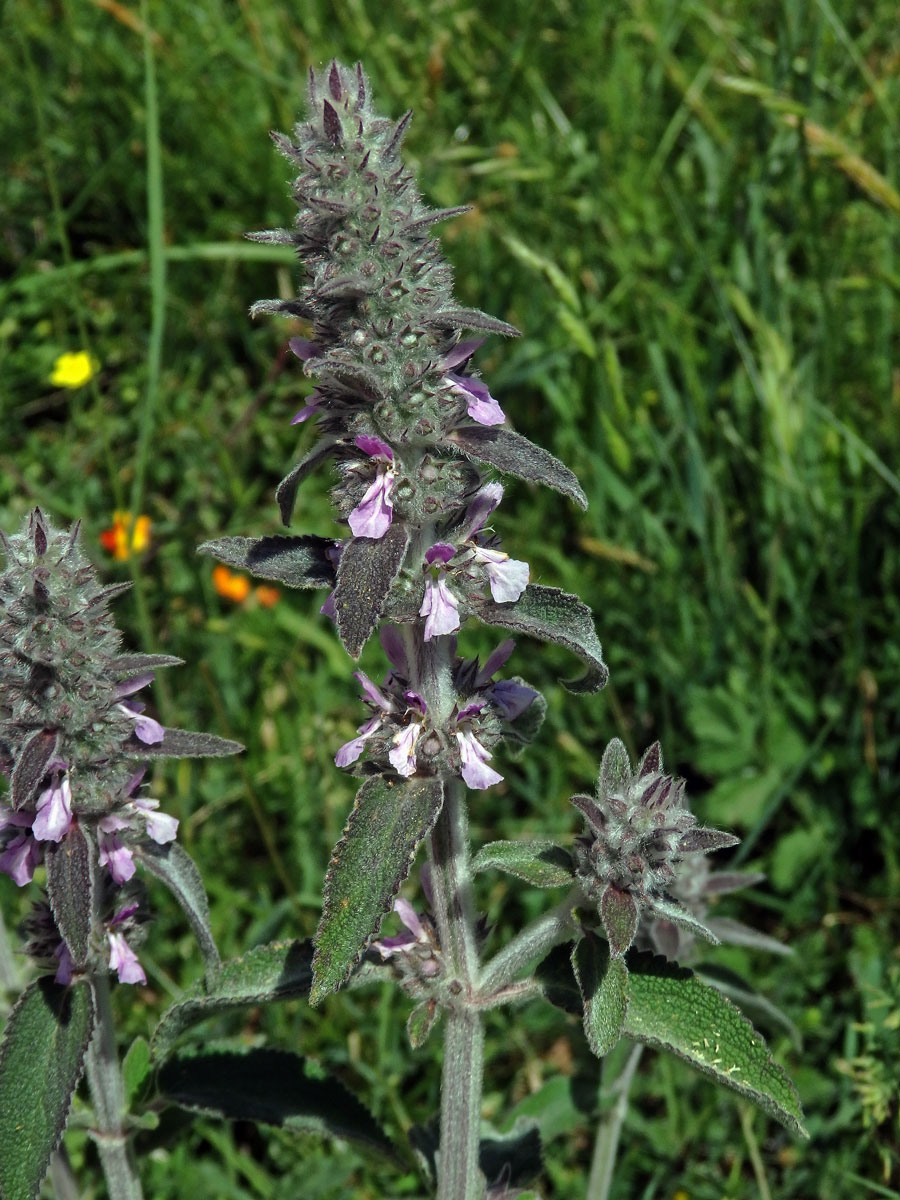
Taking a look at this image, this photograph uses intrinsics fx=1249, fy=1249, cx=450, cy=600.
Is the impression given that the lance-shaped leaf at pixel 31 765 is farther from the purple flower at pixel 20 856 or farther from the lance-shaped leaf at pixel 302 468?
the lance-shaped leaf at pixel 302 468

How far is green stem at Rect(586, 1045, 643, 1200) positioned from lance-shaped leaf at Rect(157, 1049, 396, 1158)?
0.53m

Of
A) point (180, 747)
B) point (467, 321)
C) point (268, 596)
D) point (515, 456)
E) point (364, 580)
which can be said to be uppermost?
point (467, 321)

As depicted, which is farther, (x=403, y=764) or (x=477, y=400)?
(x=403, y=764)

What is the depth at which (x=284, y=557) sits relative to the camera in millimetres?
1792

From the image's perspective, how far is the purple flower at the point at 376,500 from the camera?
1.63m

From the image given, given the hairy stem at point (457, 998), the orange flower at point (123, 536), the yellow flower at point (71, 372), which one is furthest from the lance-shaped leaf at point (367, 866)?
the yellow flower at point (71, 372)

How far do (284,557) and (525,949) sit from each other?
0.70 metres

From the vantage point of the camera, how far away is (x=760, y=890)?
3.27 m

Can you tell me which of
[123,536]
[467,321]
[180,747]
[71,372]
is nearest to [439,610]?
[467,321]

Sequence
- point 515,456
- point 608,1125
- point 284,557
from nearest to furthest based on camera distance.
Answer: point 515,456 → point 284,557 → point 608,1125

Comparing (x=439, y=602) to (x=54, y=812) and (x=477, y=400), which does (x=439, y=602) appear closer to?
(x=477, y=400)

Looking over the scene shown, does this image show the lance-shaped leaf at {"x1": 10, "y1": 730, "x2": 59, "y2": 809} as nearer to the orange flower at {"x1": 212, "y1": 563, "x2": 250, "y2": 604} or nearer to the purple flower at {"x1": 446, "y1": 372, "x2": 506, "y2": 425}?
the purple flower at {"x1": 446, "y1": 372, "x2": 506, "y2": 425}

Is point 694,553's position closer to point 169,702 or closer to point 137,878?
point 169,702

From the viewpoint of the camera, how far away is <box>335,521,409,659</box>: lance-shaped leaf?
152cm
